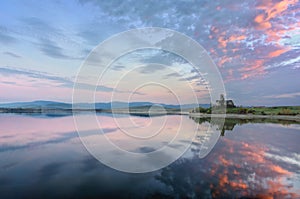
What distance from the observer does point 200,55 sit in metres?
27.7

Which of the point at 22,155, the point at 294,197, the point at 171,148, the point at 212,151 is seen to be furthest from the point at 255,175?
the point at 22,155

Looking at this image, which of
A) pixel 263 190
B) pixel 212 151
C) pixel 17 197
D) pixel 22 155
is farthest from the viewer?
pixel 212 151

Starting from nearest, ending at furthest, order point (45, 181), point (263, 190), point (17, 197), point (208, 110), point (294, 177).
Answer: point (17, 197)
point (263, 190)
point (45, 181)
point (294, 177)
point (208, 110)

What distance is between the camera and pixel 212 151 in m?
18.7

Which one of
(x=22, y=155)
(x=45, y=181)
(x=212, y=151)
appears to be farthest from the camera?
(x=212, y=151)

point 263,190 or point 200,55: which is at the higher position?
point 200,55

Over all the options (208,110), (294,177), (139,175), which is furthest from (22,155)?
(208,110)

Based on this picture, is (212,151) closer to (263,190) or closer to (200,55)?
(263,190)

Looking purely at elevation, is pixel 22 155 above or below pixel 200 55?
below

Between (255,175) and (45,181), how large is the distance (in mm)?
11573

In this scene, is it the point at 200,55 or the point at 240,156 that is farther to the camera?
the point at 200,55

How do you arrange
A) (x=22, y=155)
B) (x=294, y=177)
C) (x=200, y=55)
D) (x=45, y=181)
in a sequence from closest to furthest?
(x=45, y=181)
(x=294, y=177)
(x=22, y=155)
(x=200, y=55)

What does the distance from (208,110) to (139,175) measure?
10467cm

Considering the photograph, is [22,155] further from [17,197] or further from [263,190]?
[263,190]
